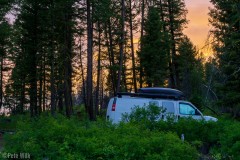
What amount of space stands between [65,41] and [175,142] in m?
29.0

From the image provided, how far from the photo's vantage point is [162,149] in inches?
256

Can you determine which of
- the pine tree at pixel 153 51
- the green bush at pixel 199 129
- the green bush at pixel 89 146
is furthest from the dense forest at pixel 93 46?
the green bush at pixel 89 146

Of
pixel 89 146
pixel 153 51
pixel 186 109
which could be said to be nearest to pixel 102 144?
pixel 89 146

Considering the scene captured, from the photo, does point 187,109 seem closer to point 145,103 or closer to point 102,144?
point 145,103

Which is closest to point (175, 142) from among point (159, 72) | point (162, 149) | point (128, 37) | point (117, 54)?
point (162, 149)

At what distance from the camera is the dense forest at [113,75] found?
21.5 ft

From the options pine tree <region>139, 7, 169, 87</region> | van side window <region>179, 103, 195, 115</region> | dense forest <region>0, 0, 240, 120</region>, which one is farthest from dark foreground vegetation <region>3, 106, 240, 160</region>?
pine tree <region>139, 7, 169, 87</region>

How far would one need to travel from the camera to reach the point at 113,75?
46.1 meters

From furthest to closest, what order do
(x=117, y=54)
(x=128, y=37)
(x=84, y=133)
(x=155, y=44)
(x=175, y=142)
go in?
(x=117, y=54)
(x=128, y=37)
(x=155, y=44)
(x=84, y=133)
(x=175, y=142)

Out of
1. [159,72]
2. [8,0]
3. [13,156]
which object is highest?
[8,0]

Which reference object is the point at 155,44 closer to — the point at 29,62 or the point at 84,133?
the point at 29,62

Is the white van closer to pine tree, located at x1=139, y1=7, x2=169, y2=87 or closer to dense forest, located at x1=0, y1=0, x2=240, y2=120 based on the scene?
dense forest, located at x1=0, y1=0, x2=240, y2=120

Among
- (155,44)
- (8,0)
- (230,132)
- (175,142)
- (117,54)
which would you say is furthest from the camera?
(117,54)

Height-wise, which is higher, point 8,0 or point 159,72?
point 8,0
